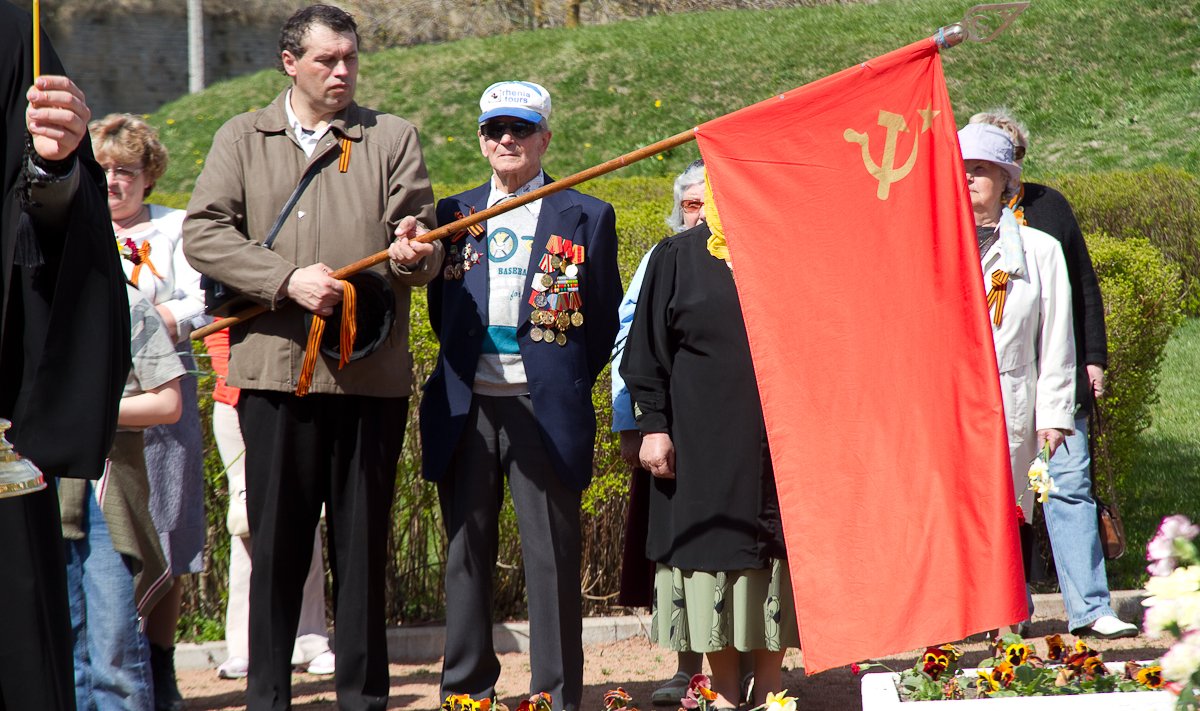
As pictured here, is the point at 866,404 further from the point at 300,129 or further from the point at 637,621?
the point at 637,621

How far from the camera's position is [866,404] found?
13.3ft

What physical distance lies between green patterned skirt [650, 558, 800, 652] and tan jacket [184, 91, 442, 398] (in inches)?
46.5

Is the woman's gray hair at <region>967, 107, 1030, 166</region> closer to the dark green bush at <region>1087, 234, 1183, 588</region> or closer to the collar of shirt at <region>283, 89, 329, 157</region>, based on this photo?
the dark green bush at <region>1087, 234, 1183, 588</region>

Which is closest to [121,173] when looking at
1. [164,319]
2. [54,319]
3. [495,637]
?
[164,319]

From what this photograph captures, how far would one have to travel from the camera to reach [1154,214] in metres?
11.9

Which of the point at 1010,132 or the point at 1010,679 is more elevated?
the point at 1010,132

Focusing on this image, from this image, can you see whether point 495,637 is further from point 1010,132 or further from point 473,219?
point 1010,132

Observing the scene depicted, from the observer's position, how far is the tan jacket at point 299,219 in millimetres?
4453

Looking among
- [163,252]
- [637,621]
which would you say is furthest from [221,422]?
[637,621]

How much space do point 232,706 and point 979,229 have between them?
330 centimetres

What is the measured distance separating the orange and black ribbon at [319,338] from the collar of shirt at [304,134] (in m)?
0.51

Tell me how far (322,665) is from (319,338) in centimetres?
185

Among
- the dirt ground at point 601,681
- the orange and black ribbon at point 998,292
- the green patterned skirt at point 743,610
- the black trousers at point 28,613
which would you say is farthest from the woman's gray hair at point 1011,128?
the black trousers at point 28,613

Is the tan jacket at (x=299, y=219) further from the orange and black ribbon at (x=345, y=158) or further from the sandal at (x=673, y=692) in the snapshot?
the sandal at (x=673, y=692)
